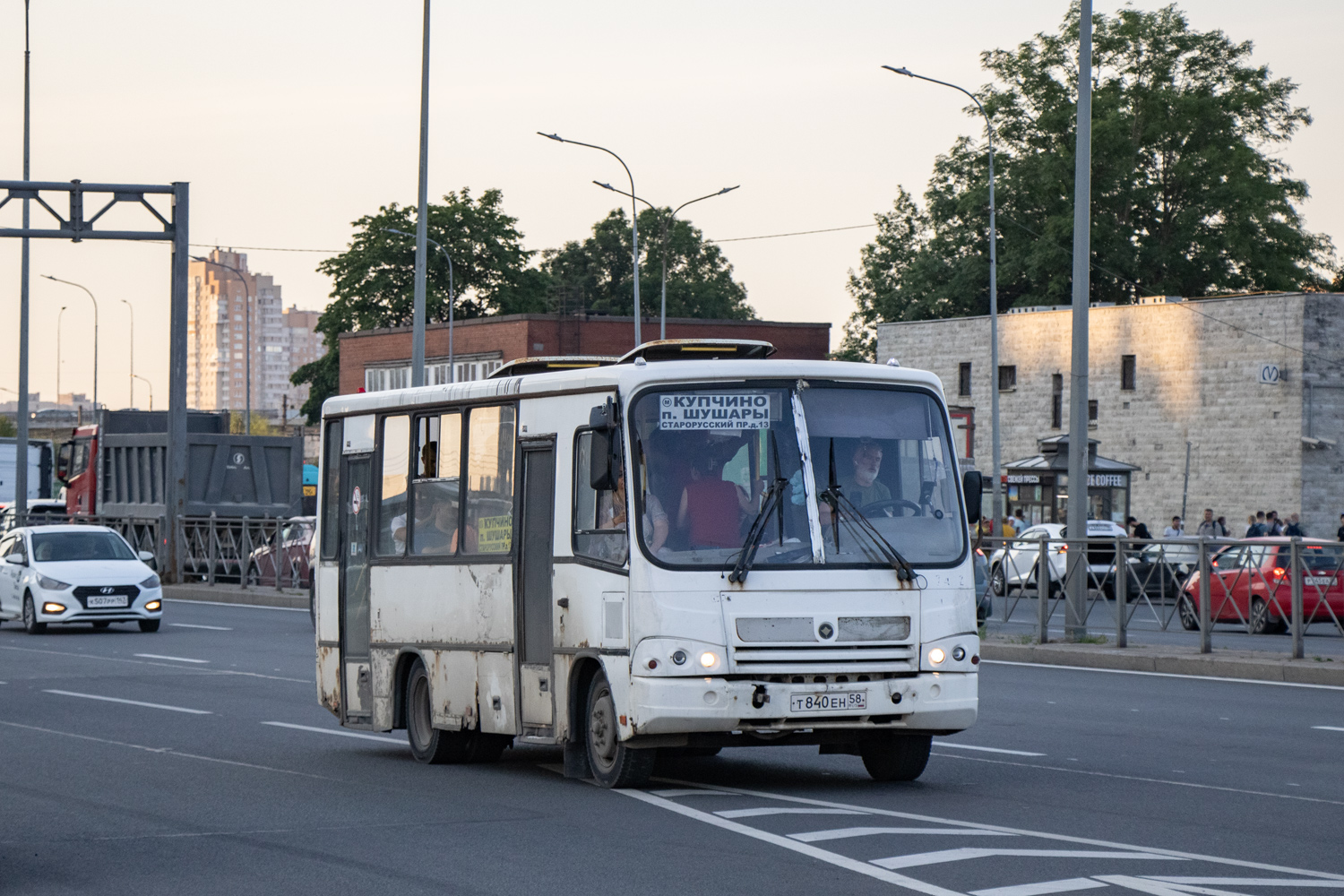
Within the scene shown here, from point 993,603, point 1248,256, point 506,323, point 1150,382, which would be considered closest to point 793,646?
point 993,603

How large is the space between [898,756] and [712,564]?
1.81m

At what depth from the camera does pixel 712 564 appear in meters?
11.0

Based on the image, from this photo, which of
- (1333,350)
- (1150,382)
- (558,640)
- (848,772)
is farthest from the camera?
(1150,382)

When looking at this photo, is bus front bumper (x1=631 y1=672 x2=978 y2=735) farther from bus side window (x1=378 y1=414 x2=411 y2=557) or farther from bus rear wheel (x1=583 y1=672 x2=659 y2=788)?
bus side window (x1=378 y1=414 x2=411 y2=557)

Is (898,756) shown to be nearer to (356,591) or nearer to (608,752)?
(608,752)

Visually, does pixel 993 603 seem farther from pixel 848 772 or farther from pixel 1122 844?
pixel 1122 844

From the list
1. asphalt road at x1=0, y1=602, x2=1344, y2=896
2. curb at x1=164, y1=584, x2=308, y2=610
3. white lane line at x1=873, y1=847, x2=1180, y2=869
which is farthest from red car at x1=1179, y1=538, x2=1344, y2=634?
curb at x1=164, y1=584, x2=308, y2=610

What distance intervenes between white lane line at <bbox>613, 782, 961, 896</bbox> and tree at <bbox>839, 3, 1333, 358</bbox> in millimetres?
61753

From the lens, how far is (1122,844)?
9.28m

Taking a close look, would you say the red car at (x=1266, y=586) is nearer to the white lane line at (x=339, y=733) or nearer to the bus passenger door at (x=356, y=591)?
the white lane line at (x=339, y=733)

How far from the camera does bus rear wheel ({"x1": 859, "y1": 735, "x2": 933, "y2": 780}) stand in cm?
1184

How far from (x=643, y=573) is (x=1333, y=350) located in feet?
160

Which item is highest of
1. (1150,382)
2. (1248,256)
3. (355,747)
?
(1248,256)

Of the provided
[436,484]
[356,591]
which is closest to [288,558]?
[356,591]
